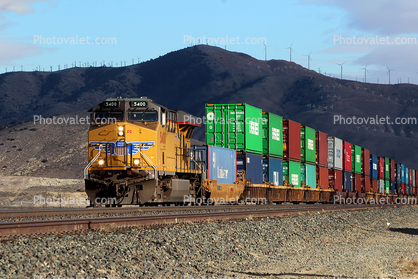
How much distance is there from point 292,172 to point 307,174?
283 cm

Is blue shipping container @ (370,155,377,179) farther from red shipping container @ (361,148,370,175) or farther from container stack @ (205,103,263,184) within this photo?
container stack @ (205,103,263,184)

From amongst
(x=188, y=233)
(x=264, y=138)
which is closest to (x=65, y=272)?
(x=188, y=233)

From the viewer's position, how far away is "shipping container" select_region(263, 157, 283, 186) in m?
30.1

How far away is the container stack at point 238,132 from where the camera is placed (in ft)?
91.3

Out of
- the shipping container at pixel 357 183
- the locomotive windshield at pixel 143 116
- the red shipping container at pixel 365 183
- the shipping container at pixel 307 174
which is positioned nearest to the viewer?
the locomotive windshield at pixel 143 116

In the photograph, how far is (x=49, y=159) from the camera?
6681 cm

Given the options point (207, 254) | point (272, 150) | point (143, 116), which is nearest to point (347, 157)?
point (272, 150)

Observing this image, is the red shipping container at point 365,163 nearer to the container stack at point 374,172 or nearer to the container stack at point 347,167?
the container stack at point 374,172

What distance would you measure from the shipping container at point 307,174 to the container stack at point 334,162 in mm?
4064

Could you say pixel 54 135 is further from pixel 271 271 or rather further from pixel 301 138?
pixel 271 271

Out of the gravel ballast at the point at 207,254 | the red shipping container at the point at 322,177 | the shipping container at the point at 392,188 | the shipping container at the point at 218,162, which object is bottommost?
the shipping container at the point at 392,188

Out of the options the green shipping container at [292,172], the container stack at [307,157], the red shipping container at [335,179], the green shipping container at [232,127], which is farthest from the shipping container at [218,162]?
the red shipping container at [335,179]

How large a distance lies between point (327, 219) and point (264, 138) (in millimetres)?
12113

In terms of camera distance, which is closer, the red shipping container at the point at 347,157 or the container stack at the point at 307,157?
the container stack at the point at 307,157
